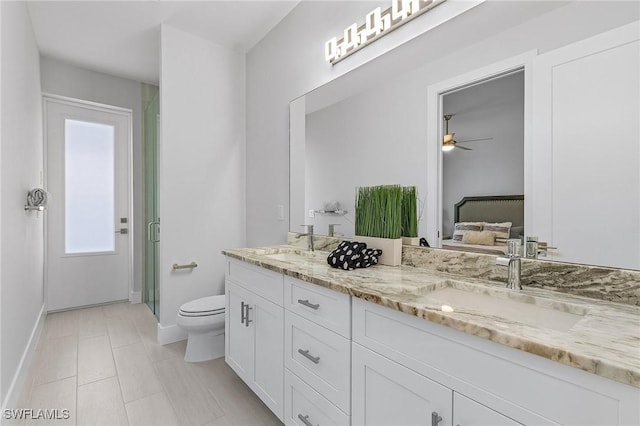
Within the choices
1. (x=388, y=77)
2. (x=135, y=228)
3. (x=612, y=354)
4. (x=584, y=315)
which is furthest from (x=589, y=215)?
(x=135, y=228)

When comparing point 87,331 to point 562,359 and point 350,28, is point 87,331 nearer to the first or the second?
point 350,28

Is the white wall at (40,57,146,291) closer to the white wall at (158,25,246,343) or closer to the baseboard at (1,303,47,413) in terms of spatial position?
the baseboard at (1,303,47,413)

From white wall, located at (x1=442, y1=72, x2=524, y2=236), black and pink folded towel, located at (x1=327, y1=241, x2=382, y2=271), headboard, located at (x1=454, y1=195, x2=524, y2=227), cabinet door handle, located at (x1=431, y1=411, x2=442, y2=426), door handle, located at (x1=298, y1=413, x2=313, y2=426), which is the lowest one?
door handle, located at (x1=298, y1=413, x2=313, y2=426)

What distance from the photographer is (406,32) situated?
1.59 metres

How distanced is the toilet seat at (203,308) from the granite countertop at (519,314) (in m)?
1.00

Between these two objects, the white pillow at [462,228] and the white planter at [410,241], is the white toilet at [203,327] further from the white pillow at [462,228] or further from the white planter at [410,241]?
the white pillow at [462,228]

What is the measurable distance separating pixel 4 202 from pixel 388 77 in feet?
6.98

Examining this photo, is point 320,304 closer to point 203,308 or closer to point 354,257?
point 354,257

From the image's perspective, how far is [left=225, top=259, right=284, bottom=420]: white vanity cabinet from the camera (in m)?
1.54

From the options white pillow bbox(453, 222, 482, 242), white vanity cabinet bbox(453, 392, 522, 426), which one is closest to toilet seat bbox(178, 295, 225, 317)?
white pillow bbox(453, 222, 482, 242)

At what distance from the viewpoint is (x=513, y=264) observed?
43.4 inches

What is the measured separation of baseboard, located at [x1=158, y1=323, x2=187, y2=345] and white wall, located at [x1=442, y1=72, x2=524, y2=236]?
2344mm

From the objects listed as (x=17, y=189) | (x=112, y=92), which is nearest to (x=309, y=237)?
(x=17, y=189)

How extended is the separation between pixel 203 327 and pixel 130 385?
52 centimetres
